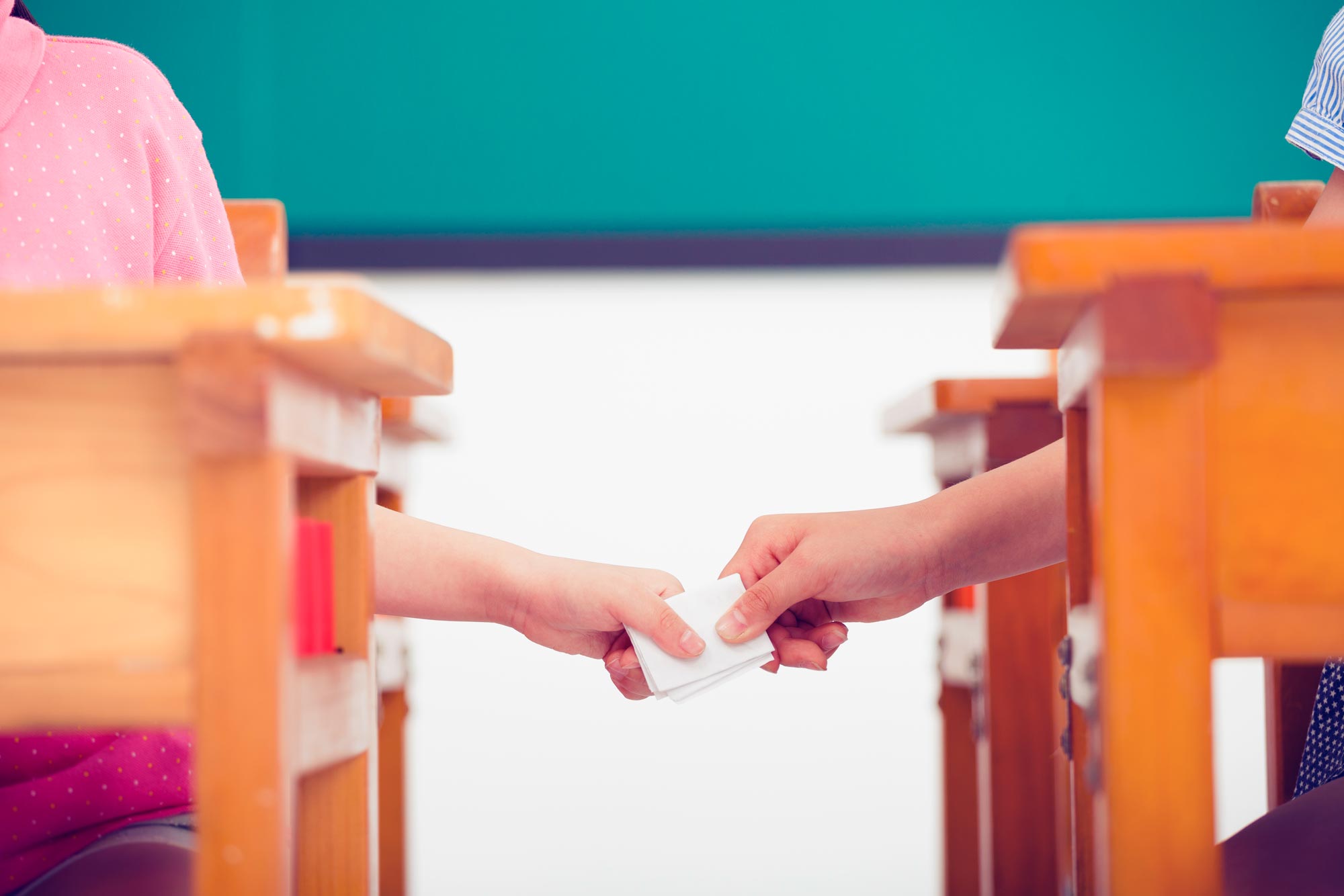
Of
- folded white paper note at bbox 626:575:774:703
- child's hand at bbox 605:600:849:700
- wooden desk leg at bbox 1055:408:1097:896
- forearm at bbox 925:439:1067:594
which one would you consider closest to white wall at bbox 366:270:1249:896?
child's hand at bbox 605:600:849:700

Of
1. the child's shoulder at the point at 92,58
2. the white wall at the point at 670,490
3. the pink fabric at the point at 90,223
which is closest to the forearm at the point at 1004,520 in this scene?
the pink fabric at the point at 90,223

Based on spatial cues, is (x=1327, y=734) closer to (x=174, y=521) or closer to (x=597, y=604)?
(x=597, y=604)

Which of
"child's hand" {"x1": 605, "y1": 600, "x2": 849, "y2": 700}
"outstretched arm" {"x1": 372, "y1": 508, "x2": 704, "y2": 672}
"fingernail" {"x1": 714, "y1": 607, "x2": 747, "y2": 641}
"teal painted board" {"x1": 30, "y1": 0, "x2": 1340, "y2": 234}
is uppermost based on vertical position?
"teal painted board" {"x1": 30, "y1": 0, "x2": 1340, "y2": 234}

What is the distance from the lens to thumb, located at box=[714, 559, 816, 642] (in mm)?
1093

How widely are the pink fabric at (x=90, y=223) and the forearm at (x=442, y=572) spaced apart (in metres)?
0.26

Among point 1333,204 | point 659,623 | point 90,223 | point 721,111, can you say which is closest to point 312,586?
point 90,223

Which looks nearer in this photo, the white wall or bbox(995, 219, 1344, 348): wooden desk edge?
bbox(995, 219, 1344, 348): wooden desk edge

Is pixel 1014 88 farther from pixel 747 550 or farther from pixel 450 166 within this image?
pixel 747 550

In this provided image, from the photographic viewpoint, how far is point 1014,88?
2.06 meters

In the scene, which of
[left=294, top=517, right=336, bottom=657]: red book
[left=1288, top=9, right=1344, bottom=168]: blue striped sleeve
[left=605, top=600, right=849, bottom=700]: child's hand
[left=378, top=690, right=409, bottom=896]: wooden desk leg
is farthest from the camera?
[left=378, top=690, right=409, bottom=896]: wooden desk leg

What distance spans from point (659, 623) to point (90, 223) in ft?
1.94

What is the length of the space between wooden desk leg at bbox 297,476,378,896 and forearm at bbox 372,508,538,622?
0.28m

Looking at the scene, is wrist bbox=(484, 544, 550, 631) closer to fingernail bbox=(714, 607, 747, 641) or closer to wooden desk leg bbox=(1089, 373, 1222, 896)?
fingernail bbox=(714, 607, 747, 641)

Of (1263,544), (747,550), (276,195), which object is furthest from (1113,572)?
(276,195)
